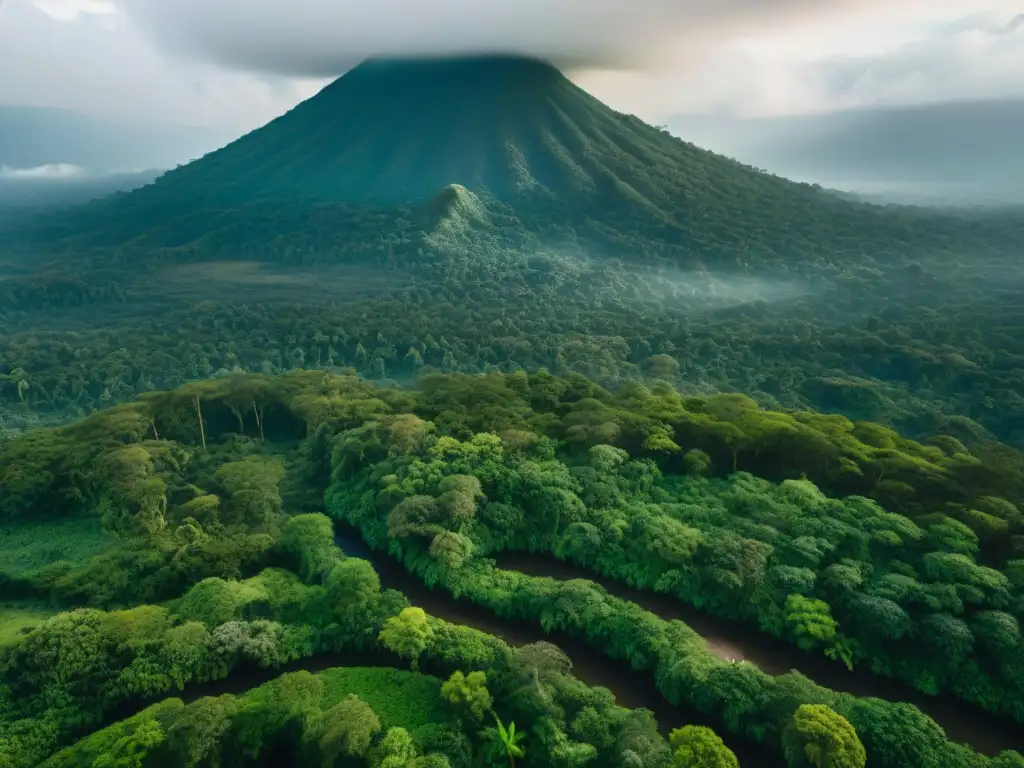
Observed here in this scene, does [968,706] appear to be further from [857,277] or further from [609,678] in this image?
[857,277]

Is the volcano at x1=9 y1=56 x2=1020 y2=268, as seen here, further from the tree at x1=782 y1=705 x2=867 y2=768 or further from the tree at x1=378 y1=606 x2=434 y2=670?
the tree at x1=782 y1=705 x2=867 y2=768

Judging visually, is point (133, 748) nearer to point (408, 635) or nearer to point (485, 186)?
point (408, 635)

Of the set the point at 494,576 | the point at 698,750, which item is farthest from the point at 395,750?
the point at 494,576

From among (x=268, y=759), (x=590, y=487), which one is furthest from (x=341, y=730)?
(x=590, y=487)

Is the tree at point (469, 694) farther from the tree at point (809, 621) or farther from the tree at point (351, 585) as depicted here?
the tree at point (809, 621)

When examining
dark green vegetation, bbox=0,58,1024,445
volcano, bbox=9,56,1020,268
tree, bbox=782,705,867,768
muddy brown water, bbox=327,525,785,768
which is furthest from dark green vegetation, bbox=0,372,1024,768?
volcano, bbox=9,56,1020,268

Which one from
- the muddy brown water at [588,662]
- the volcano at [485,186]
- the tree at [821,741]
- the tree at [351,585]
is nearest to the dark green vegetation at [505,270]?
the volcano at [485,186]
